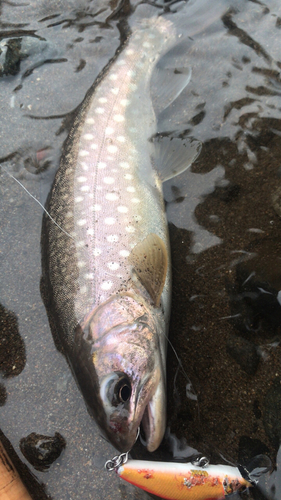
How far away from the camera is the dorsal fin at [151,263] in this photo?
3.06 m

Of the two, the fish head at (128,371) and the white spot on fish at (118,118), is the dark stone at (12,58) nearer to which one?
the white spot on fish at (118,118)

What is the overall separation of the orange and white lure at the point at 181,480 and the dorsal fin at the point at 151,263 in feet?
3.96

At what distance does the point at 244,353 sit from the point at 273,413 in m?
0.49

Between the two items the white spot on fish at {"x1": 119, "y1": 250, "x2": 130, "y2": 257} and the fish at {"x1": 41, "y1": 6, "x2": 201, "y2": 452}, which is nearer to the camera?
the fish at {"x1": 41, "y1": 6, "x2": 201, "y2": 452}

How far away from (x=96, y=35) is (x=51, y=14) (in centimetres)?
73

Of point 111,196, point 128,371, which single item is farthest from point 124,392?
point 111,196

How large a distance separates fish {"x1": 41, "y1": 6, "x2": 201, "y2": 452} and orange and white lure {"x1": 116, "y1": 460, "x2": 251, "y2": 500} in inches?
8.1

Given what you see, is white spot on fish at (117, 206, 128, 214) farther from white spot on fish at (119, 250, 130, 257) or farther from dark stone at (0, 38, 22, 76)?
dark stone at (0, 38, 22, 76)

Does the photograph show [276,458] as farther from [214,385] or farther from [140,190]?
[140,190]

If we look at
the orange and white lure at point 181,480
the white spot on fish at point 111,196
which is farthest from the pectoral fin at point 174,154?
the orange and white lure at point 181,480

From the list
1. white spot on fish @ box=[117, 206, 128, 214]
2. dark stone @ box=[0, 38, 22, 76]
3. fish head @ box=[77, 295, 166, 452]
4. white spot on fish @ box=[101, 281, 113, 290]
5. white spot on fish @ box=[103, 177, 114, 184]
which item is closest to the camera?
fish head @ box=[77, 295, 166, 452]

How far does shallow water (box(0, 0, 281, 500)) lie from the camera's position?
9.50 ft

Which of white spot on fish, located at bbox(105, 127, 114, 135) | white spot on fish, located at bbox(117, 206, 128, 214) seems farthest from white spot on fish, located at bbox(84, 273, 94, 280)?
white spot on fish, located at bbox(105, 127, 114, 135)

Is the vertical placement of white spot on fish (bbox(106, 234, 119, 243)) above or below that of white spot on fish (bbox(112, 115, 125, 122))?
below
